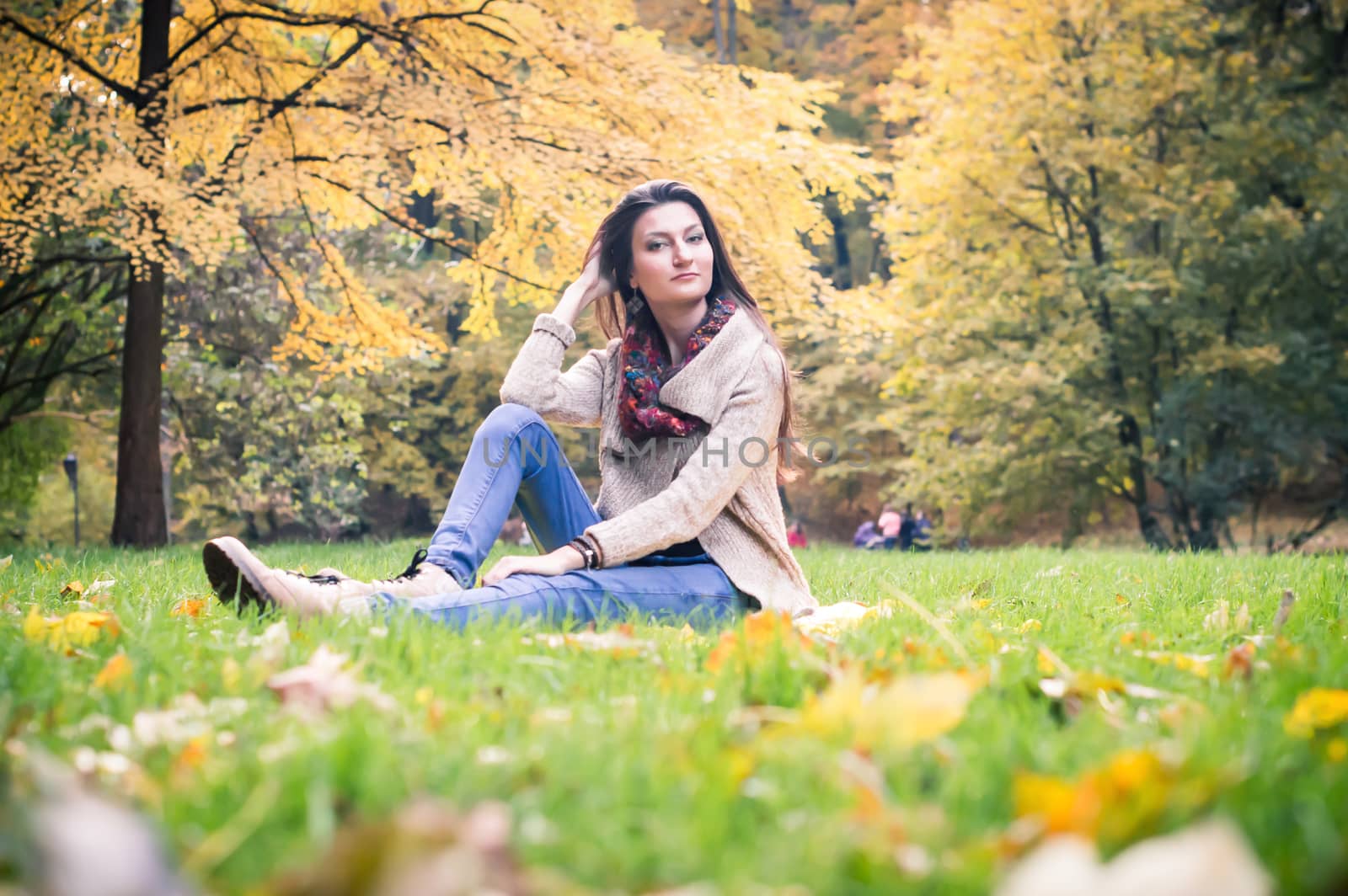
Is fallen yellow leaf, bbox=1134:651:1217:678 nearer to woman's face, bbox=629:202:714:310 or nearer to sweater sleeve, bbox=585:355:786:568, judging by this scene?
sweater sleeve, bbox=585:355:786:568

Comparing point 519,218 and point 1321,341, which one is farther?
point 1321,341

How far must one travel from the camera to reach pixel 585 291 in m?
3.80

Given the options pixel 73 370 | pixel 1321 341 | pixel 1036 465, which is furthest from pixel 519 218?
pixel 1321 341

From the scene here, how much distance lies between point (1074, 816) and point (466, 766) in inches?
25.3

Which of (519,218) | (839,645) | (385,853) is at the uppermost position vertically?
(519,218)

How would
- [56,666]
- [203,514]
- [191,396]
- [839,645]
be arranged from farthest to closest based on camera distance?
1. [203,514]
2. [191,396]
3. [839,645]
4. [56,666]

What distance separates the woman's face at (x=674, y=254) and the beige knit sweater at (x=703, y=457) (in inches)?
7.3

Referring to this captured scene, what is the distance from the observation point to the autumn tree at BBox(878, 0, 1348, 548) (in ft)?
38.1

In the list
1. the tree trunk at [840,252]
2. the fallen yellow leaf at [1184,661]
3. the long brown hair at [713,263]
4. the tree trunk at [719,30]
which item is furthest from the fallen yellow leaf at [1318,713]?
the tree trunk at [840,252]

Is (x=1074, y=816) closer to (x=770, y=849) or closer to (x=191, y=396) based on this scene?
(x=770, y=849)

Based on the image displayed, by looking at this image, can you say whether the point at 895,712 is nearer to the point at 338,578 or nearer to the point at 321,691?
the point at 321,691

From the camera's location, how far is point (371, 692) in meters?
1.58

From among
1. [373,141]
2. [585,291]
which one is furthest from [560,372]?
[373,141]

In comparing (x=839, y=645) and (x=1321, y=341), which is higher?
(x=1321, y=341)
